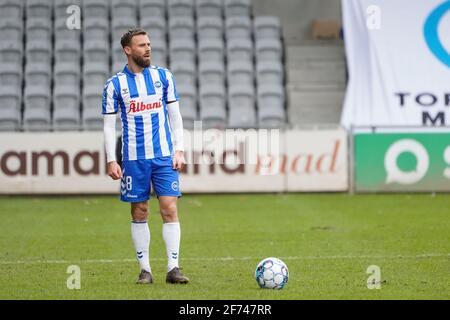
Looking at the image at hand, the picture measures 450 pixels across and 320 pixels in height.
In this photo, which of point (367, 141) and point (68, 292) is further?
point (367, 141)

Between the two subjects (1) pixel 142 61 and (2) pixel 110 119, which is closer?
(1) pixel 142 61

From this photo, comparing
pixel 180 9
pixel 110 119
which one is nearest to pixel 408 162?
pixel 180 9

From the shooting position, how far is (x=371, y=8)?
70.6ft

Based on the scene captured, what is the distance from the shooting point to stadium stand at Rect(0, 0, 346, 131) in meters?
22.1

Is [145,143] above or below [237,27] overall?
below

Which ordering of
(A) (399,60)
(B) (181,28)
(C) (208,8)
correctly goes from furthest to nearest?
(C) (208,8) → (B) (181,28) → (A) (399,60)

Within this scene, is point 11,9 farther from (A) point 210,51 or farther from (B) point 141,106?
(B) point 141,106

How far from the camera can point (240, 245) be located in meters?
11.9

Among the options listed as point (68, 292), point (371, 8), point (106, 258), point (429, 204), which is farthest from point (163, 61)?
point (68, 292)

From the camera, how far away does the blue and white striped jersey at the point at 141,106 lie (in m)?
8.86

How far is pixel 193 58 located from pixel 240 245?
38.4 ft

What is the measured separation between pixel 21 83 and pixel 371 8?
718 centimetres
